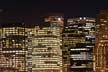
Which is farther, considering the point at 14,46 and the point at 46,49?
the point at 46,49

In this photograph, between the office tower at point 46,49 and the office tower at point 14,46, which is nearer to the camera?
the office tower at point 14,46

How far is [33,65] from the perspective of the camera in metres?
95.6

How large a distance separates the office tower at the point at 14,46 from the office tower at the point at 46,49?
9.98 ft

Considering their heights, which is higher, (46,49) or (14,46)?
(14,46)

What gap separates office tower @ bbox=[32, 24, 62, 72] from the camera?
9444cm

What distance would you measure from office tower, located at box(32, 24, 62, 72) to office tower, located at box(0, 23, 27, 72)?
9.98 ft

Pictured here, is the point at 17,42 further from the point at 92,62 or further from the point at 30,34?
the point at 92,62

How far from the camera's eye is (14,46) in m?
90.7

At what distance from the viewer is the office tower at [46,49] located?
9444cm

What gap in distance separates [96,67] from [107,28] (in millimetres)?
6711

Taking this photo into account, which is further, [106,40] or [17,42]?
[106,40]

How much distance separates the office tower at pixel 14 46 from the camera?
297 ft

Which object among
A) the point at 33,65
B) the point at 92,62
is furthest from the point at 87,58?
the point at 33,65

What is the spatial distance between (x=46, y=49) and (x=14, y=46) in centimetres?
599
